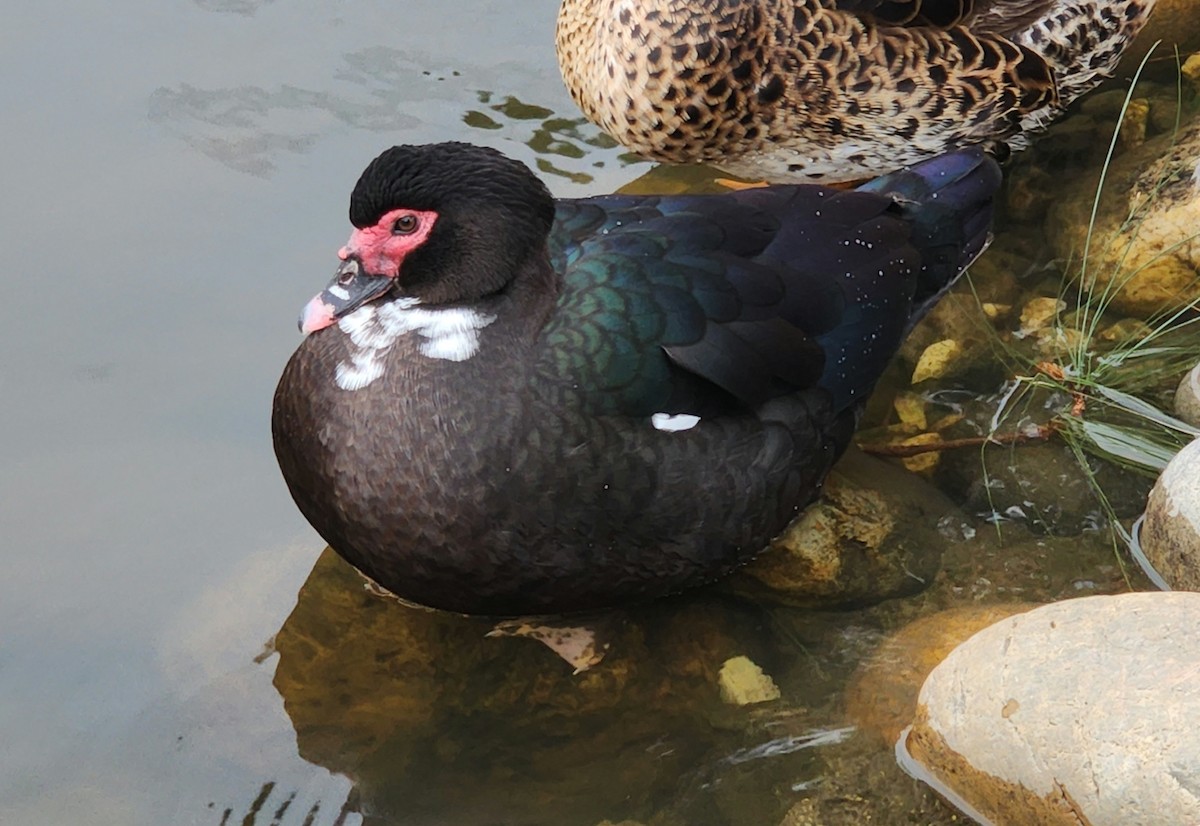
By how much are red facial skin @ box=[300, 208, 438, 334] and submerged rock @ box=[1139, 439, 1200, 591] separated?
6.13ft

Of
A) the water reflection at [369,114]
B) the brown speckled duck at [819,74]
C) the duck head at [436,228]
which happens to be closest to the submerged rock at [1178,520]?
the brown speckled duck at [819,74]

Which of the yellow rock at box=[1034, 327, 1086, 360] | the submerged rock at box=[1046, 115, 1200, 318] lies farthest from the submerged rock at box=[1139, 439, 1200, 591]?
the submerged rock at box=[1046, 115, 1200, 318]

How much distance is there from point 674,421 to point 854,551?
75cm

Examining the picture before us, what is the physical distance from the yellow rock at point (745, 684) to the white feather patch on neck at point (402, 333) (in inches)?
40.9

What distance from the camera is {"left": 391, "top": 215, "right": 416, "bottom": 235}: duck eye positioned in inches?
141

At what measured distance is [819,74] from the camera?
474cm

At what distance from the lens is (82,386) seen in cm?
450

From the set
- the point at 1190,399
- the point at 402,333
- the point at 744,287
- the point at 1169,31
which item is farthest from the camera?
the point at 1169,31

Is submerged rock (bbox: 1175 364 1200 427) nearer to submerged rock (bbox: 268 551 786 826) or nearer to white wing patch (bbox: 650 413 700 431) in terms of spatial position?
submerged rock (bbox: 268 551 786 826)

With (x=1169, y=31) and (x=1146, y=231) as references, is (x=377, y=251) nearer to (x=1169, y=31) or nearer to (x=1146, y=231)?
(x=1146, y=231)

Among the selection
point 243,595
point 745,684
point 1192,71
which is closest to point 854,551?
point 745,684

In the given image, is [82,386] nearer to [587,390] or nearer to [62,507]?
[62,507]

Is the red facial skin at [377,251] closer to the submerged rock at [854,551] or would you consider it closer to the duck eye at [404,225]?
the duck eye at [404,225]

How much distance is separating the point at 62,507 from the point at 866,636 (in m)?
2.14
